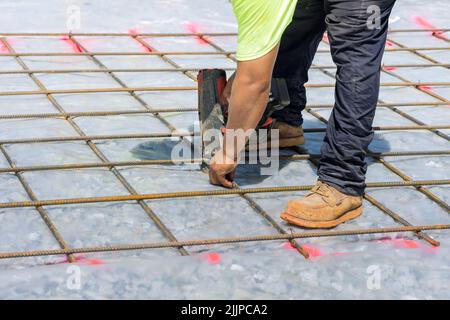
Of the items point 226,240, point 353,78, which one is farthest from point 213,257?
point 353,78

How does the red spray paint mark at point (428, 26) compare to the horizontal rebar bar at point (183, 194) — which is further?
the red spray paint mark at point (428, 26)

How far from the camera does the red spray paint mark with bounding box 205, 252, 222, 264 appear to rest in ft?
7.54

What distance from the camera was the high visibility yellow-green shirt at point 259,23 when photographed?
2334mm

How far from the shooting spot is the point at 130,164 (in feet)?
9.39

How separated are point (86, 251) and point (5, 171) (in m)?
0.60

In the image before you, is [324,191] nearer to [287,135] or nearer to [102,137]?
[287,135]

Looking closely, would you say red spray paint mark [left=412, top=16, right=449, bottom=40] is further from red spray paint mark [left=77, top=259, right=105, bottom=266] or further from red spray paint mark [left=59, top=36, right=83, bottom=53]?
red spray paint mark [left=77, top=259, right=105, bottom=266]

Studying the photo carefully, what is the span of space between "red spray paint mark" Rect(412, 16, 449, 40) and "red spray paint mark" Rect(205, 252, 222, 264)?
277 centimetres

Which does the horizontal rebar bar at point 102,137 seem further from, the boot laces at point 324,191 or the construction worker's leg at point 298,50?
the boot laces at point 324,191

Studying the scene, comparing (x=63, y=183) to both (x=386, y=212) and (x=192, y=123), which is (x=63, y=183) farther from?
(x=386, y=212)

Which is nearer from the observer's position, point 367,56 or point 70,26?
point 367,56

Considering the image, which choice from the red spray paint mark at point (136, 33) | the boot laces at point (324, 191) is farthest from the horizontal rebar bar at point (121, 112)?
the boot laces at point (324, 191)

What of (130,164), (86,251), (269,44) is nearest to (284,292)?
(86,251)

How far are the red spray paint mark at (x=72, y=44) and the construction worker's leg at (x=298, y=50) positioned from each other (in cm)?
147
